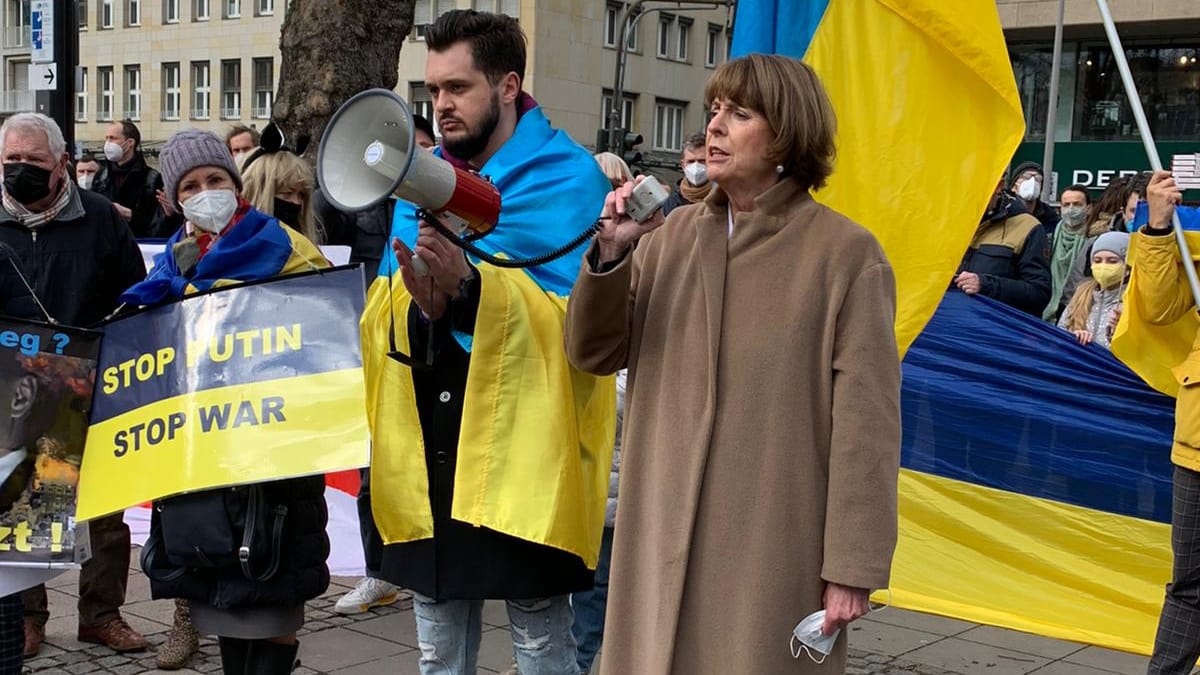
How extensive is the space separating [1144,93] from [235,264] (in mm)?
32721

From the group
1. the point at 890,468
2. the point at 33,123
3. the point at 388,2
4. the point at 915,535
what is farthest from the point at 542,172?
the point at 388,2

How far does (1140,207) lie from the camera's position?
495 centimetres

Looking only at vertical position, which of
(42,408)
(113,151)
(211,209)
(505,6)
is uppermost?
(505,6)

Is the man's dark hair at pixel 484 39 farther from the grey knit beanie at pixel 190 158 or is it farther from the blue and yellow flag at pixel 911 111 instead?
the blue and yellow flag at pixel 911 111

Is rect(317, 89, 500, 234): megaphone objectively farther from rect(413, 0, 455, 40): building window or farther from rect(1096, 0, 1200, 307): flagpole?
rect(413, 0, 455, 40): building window

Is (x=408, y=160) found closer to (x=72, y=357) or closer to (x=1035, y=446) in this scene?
(x=72, y=357)

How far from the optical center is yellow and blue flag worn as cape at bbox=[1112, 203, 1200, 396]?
4.74 m

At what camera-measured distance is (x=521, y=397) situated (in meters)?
3.20

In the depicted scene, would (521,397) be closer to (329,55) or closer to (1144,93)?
(329,55)

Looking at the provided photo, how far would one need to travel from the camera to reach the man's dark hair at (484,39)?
3297mm

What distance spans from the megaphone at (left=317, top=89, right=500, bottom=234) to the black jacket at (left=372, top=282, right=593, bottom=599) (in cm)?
31

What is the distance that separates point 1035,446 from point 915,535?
67cm

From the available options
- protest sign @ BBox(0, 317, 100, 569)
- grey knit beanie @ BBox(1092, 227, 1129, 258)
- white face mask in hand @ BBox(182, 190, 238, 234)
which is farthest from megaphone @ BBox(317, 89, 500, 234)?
grey knit beanie @ BBox(1092, 227, 1129, 258)

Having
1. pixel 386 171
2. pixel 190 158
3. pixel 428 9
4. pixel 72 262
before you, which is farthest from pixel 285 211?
pixel 428 9
